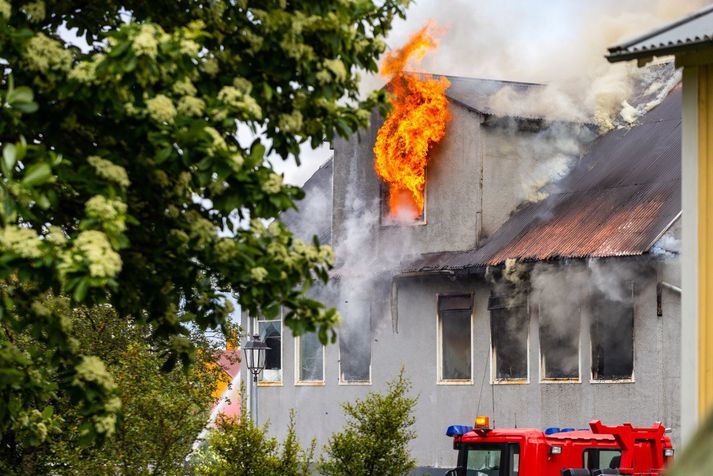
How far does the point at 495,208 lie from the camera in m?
32.8

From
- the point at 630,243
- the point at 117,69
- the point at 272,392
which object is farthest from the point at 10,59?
the point at 272,392

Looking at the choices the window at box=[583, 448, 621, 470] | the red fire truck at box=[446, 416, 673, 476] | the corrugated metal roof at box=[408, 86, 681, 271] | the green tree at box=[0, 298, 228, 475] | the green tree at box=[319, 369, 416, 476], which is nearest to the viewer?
the red fire truck at box=[446, 416, 673, 476]

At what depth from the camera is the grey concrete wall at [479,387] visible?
27328 mm

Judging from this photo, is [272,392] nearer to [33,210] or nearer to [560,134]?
[560,134]

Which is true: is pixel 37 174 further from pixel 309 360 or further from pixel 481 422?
pixel 309 360

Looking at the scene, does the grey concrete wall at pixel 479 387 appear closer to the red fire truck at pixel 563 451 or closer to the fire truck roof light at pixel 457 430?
the red fire truck at pixel 563 451

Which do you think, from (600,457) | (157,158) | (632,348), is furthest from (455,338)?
(157,158)

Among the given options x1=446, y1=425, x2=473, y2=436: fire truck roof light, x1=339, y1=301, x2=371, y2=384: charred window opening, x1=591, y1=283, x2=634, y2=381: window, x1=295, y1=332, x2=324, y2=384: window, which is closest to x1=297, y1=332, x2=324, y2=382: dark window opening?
x1=295, y1=332, x2=324, y2=384: window

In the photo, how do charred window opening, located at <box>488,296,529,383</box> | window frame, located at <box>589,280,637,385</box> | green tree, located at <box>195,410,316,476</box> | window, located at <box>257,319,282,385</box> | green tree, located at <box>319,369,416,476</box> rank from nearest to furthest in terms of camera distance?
1. green tree, located at <box>195,410,316,476</box>
2. green tree, located at <box>319,369,416,476</box>
3. window frame, located at <box>589,280,637,385</box>
4. charred window opening, located at <box>488,296,529,383</box>
5. window, located at <box>257,319,282,385</box>

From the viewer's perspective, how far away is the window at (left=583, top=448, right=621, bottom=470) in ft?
64.0

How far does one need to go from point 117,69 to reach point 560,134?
83.0 feet

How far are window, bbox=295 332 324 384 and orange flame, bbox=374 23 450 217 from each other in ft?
16.7

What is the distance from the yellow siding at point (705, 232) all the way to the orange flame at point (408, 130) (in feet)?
60.5

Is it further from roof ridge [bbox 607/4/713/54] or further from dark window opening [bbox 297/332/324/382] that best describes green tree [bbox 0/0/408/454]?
dark window opening [bbox 297/332/324/382]
